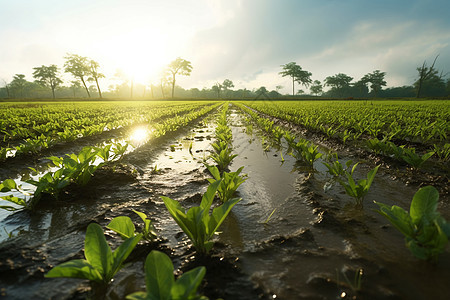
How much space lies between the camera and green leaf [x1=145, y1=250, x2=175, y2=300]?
912 millimetres

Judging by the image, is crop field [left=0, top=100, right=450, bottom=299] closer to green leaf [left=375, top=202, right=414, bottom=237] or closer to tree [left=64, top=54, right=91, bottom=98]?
green leaf [left=375, top=202, right=414, bottom=237]

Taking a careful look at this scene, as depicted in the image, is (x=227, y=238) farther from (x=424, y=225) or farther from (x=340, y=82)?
(x=340, y=82)

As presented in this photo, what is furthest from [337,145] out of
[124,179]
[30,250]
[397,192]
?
[30,250]

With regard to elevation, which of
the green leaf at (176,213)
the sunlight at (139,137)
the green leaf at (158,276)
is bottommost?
the green leaf at (158,276)

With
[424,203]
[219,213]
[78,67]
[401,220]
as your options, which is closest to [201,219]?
[219,213]

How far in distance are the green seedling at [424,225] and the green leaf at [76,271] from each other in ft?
5.69

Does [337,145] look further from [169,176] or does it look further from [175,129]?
[175,129]

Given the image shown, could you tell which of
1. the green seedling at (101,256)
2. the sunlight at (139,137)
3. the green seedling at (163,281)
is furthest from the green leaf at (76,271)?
the sunlight at (139,137)

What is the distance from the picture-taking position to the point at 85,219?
1876mm

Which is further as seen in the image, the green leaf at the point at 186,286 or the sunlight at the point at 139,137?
the sunlight at the point at 139,137

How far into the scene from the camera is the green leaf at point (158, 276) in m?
0.91

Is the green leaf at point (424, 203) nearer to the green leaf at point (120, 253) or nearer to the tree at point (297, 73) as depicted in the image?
the green leaf at point (120, 253)

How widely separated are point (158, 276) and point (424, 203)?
1.59 meters

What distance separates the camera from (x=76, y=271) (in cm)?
103
